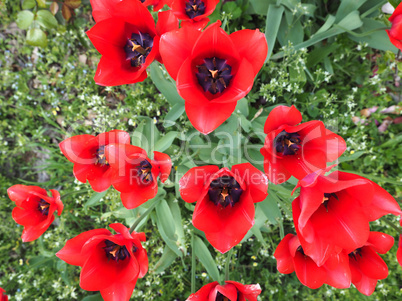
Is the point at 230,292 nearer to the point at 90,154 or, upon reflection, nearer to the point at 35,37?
the point at 90,154

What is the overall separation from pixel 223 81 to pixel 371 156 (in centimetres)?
191

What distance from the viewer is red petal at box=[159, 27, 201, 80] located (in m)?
0.99

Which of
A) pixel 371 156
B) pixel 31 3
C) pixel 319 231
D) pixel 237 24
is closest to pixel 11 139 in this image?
pixel 31 3

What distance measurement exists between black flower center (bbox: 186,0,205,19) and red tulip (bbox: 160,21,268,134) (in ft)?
1.54

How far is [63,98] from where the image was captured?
294 centimetres

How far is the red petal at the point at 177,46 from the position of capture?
992 millimetres

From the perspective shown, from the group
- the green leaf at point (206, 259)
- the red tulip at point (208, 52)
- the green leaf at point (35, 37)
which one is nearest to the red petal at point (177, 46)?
the red tulip at point (208, 52)

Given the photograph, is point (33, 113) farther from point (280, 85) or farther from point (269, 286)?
point (269, 286)

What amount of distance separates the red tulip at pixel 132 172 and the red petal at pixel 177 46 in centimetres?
47

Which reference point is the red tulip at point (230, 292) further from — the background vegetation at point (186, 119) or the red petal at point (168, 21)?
the red petal at point (168, 21)

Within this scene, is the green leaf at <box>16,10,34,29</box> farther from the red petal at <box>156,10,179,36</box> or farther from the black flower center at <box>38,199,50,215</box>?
the red petal at <box>156,10,179,36</box>

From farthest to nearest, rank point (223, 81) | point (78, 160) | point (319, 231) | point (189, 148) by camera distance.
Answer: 1. point (189, 148)
2. point (78, 160)
3. point (223, 81)
4. point (319, 231)

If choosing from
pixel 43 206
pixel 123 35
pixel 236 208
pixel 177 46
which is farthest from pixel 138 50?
pixel 43 206

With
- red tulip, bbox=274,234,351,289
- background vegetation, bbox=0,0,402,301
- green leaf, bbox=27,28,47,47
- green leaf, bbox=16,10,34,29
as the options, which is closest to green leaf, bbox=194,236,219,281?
background vegetation, bbox=0,0,402,301
